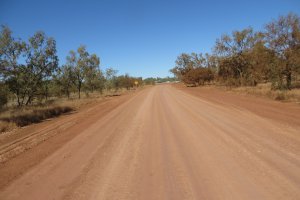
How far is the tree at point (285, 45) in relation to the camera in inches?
1023

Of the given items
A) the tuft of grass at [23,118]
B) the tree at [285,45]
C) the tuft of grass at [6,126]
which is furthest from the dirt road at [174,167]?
the tree at [285,45]

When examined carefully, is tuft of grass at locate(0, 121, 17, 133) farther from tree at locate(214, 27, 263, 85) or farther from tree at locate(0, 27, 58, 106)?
tree at locate(214, 27, 263, 85)

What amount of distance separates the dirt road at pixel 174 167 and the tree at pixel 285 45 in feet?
62.7

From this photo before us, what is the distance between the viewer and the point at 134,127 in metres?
11.1

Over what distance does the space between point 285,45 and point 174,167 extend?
2649cm

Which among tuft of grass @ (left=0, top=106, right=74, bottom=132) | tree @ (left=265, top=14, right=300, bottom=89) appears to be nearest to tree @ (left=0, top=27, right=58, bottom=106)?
tuft of grass @ (left=0, top=106, right=74, bottom=132)

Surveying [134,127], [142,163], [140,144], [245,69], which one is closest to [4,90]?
[134,127]

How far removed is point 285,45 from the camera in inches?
1076

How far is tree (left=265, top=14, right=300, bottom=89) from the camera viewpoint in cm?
2598

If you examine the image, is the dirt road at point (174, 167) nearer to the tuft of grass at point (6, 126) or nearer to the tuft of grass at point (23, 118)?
the tuft of grass at point (6, 126)

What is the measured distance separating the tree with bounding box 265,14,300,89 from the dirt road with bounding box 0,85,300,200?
19098 millimetres

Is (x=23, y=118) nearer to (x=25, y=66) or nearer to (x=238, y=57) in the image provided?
(x=25, y=66)

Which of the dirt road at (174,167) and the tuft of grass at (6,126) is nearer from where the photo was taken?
the dirt road at (174,167)

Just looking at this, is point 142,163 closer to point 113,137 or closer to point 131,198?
point 131,198
